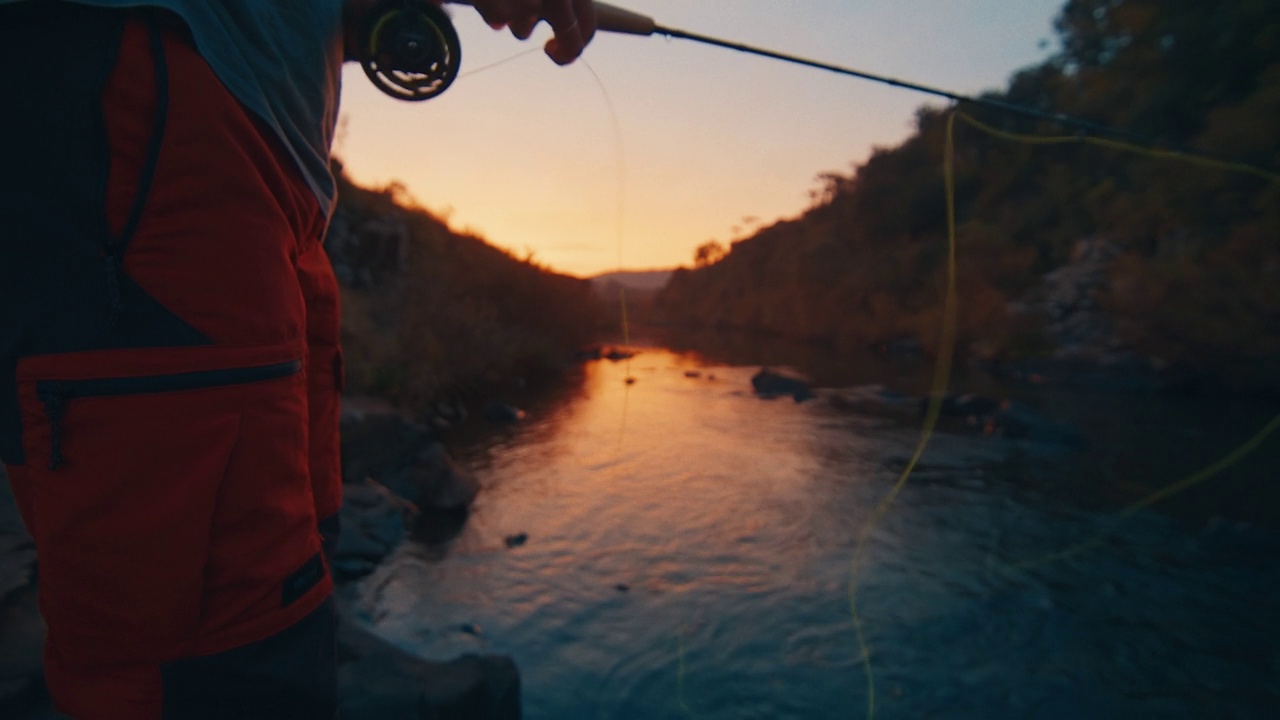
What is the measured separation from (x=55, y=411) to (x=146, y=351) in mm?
128

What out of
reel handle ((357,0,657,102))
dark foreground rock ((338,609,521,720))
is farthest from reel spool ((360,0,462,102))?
dark foreground rock ((338,609,521,720))

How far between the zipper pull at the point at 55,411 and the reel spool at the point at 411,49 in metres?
0.78

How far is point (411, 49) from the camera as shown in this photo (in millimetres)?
1355

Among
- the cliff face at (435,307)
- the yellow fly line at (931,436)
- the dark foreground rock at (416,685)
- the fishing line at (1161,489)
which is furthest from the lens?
the cliff face at (435,307)

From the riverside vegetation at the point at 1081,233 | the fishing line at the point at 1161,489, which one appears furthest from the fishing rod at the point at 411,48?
the riverside vegetation at the point at 1081,233

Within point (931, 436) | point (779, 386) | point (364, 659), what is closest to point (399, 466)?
point (364, 659)

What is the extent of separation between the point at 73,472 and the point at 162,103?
479 mm

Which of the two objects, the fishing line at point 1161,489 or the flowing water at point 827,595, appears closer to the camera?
the flowing water at point 827,595

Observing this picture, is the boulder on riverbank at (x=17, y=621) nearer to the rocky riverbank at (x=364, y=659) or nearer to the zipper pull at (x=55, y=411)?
the rocky riverbank at (x=364, y=659)

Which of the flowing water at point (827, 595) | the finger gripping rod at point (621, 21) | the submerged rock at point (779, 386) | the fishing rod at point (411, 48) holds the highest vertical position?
the finger gripping rod at point (621, 21)

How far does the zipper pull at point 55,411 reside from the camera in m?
0.88

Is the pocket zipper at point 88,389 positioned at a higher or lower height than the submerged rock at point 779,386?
higher

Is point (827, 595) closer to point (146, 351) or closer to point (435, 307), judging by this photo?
point (146, 351)

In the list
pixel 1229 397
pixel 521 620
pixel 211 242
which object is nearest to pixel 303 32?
pixel 211 242
